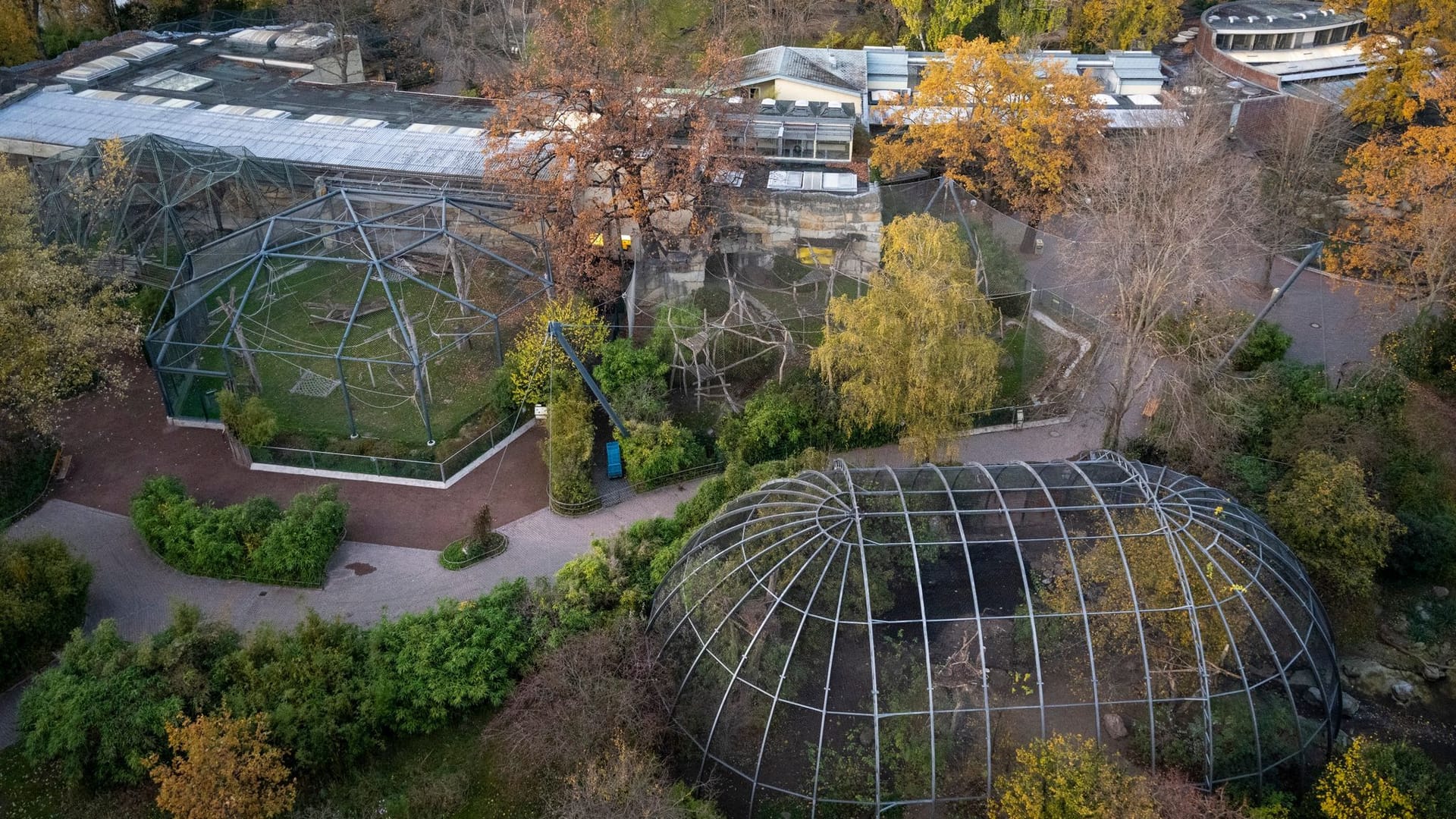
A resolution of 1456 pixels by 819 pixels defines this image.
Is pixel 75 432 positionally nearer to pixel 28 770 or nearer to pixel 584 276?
pixel 28 770

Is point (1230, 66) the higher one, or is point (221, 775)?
point (1230, 66)

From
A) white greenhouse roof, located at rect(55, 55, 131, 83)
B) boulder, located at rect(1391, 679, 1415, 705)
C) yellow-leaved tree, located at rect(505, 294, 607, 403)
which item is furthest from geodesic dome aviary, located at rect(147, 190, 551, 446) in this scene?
boulder, located at rect(1391, 679, 1415, 705)

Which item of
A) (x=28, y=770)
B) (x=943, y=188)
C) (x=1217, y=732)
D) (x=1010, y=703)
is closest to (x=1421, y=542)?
(x=1217, y=732)

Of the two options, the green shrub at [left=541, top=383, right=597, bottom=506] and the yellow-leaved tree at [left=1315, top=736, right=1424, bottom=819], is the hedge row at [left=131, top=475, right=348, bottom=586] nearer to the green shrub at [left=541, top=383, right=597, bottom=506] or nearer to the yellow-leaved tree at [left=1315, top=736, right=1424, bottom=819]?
the green shrub at [left=541, top=383, right=597, bottom=506]

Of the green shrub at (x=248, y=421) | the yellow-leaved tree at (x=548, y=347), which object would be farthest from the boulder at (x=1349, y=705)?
the green shrub at (x=248, y=421)

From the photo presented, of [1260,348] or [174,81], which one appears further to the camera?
[174,81]

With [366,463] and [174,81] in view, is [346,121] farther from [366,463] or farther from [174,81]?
[366,463]

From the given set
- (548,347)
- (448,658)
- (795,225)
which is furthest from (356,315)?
(795,225)
